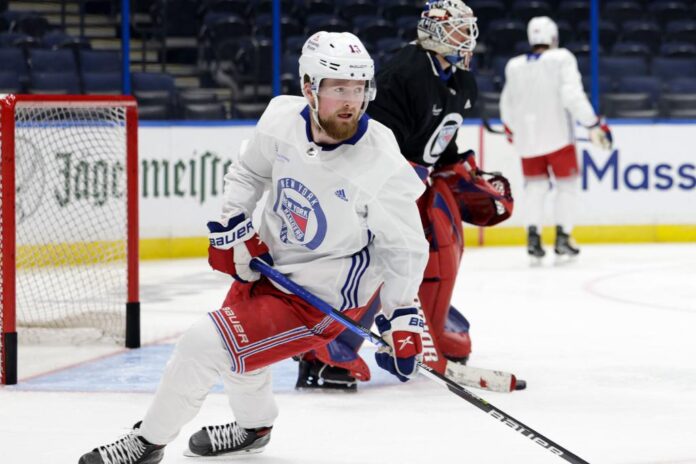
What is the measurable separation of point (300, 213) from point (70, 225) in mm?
3828

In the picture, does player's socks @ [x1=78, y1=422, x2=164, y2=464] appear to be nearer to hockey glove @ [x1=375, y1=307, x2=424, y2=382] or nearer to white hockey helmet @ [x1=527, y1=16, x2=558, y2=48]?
hockey glove @ [x1=375, y1=307, x2=424, y2=382]

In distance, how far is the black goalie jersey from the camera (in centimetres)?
374

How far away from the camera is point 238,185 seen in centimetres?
283

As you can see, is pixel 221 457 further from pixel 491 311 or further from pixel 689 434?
pixel 491 311

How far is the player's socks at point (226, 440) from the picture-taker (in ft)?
9.80

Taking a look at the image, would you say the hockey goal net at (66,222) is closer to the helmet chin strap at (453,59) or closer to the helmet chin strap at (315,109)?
the helmet chin strap at (453,59)

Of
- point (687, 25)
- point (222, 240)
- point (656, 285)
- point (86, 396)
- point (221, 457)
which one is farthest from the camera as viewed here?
point (687, 25)

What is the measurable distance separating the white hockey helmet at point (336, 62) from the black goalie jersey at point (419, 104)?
102cm

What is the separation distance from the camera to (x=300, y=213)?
2736mm

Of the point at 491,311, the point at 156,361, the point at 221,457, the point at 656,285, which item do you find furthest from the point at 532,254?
the point at 221,457

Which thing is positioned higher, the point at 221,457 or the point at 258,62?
the point at 258,62

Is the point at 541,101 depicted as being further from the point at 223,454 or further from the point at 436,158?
the point at 223,454

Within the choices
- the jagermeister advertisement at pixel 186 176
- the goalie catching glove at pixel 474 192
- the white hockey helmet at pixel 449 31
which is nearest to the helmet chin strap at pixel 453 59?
Answer: the white hockey helmet at pixel 449 31

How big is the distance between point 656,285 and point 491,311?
47.4 inches
